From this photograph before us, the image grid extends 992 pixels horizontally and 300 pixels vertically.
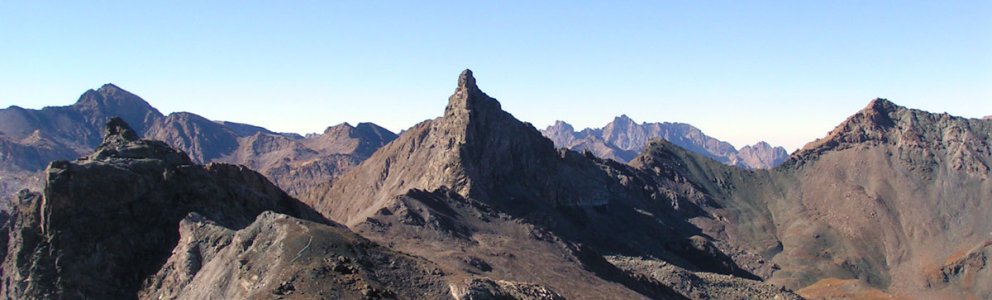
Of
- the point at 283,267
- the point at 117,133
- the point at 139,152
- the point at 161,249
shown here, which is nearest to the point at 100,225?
the point at 161,249

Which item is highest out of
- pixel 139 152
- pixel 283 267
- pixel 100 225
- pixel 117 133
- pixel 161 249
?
pixel 117 133

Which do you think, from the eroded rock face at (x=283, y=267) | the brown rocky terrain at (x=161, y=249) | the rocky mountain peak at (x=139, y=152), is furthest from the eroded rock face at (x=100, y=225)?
the eroded rock face at (x=283, y=267)

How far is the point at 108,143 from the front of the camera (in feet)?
356

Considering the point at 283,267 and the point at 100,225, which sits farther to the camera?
the point at 100,225

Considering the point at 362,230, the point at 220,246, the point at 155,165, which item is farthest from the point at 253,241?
the point at 362,230

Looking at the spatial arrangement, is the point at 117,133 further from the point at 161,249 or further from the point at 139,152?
the point at 161,249

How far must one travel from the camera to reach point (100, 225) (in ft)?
280

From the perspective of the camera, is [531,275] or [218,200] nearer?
[218,200]

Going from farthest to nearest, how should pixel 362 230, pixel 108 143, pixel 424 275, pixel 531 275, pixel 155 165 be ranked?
pixel 362 230, pixel 531 275, pixel 108 143, pixel 155 165, pixel 424 275

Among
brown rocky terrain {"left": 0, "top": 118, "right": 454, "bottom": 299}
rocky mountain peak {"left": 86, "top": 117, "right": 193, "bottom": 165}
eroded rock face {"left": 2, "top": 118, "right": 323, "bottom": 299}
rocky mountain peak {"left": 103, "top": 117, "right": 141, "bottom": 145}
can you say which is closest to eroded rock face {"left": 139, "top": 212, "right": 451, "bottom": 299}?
brown rocky terrain {"left": 0, "top": 118, "right": 454, "bottom": 299}

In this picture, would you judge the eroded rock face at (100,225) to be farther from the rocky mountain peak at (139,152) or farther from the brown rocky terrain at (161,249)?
the rocky mountain peak at (139,152)

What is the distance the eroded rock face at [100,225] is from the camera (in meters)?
83.2

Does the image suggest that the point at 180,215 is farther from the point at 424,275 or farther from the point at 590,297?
the point at 590,297

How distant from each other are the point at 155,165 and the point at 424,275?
3173 centimetres
